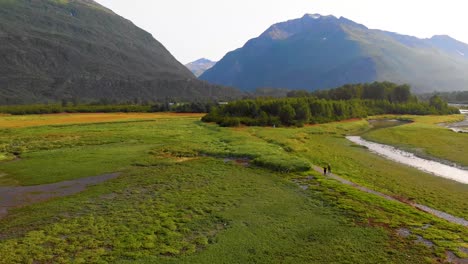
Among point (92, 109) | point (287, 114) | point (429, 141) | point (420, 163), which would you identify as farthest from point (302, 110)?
point (92, 109)

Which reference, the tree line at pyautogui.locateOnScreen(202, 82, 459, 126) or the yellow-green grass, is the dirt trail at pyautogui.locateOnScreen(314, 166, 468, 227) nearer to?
the yellow-green grass

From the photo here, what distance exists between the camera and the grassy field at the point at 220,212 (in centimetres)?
2158

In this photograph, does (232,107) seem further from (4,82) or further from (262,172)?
(4,82)

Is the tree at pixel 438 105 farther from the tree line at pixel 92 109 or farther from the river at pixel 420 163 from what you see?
the river at pixel 420 163

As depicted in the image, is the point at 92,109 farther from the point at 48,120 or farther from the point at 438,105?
the point at 438,105

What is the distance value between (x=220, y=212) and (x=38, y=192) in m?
18.4

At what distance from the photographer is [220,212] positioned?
2817 centimetres

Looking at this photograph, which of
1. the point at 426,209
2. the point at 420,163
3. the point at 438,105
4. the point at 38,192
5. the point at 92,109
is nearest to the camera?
the point at 426,209

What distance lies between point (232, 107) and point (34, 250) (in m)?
95.0

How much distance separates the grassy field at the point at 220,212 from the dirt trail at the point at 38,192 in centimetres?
140

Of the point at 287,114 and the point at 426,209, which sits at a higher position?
the point at 287,114

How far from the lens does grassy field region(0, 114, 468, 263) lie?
21.6 m

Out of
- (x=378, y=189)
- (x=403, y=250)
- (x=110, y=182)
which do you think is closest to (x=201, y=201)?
(x=110, y=182)

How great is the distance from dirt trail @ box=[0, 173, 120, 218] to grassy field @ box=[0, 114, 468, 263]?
1.40 meters
